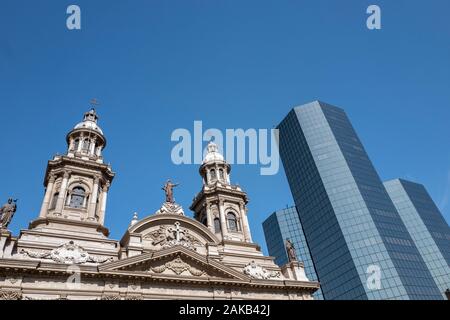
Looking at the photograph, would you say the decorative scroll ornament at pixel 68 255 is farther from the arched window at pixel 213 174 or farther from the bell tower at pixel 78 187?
the arched window at pixel 213 174

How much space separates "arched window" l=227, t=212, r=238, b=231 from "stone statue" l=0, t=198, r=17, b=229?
Answer: 22.2 metres

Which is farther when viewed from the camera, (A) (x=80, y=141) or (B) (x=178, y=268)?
(A) (x=80, y=141)

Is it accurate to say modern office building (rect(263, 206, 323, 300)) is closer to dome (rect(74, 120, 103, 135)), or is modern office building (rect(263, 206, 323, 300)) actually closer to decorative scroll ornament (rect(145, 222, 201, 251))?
decorative scroll ornament (rect(145, 222, 201, 251))

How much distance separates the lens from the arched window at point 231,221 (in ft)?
135

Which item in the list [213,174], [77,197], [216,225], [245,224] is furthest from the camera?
[213,174]

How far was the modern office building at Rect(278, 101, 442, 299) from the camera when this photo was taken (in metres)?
76.4

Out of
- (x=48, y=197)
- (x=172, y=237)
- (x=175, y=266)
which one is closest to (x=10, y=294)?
(x=175, y=266)

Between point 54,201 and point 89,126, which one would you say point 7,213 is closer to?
point 54,201

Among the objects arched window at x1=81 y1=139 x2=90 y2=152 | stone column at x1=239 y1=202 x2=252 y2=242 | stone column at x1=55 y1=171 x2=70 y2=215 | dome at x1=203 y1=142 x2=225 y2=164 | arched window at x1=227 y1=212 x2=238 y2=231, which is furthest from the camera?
dome at x1=203 y1=142 x2=225 y2=164

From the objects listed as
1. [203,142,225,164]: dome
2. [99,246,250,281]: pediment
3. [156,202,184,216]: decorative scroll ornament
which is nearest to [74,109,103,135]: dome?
[156,202,184,216]: decorative scroll ornament

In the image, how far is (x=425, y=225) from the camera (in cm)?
11919

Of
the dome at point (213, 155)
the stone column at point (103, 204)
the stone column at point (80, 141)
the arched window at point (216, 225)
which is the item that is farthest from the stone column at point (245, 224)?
the stone column at point (80, 141)

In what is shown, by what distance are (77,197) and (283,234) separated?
306 feet

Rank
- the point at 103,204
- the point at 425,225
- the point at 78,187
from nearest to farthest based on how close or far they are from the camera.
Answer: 1. the point at 78,187
2. the point at 103,204
3. the point at 425,225
